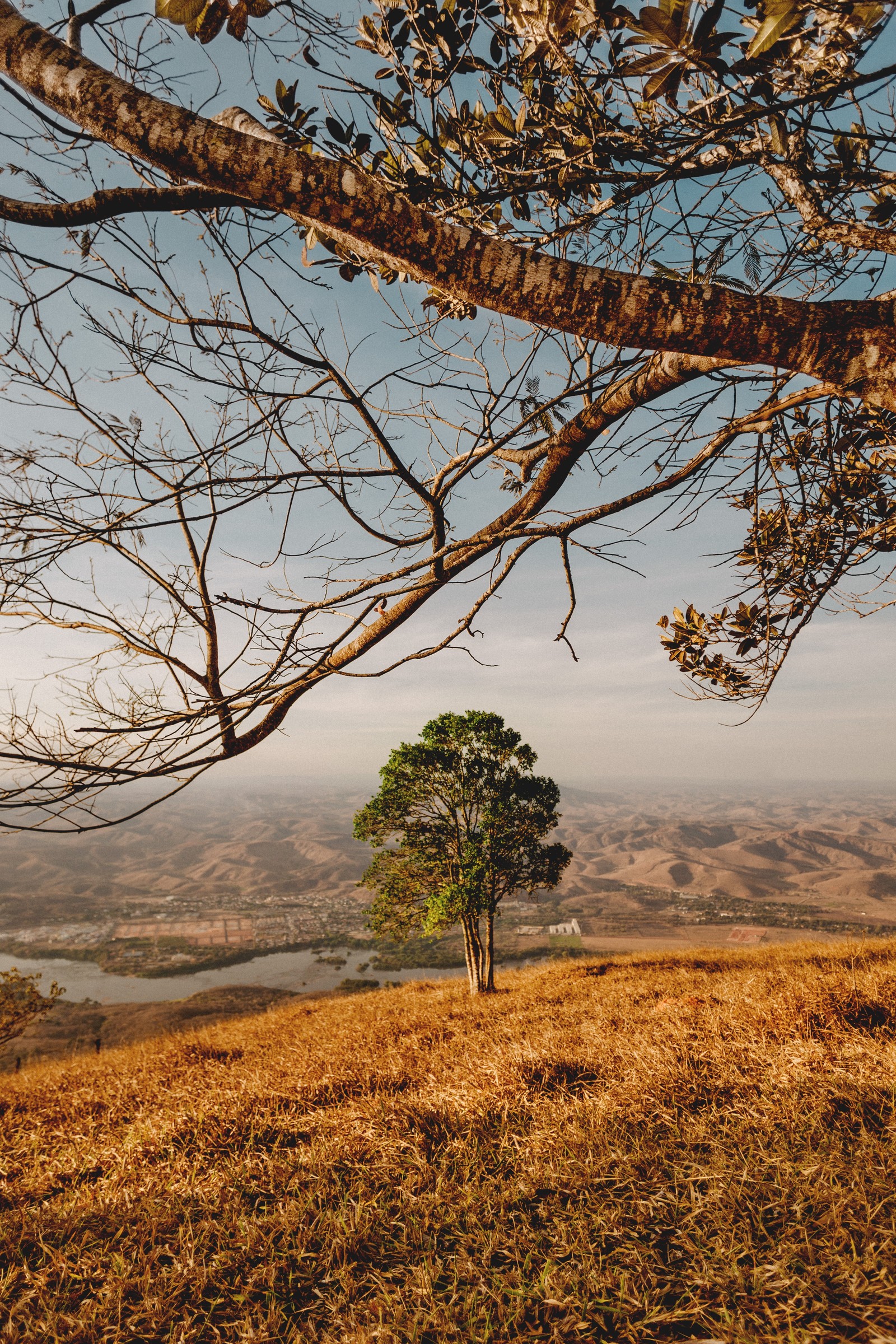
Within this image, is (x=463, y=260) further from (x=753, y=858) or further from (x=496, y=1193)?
(x=753, y=858)

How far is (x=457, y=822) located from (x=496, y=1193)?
34.6ft

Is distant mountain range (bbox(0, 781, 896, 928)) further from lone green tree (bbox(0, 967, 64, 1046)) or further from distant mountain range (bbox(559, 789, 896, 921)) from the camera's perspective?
lone green tree (bbox(0, 967, 64, 1046))

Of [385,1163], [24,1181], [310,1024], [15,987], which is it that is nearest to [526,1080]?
[385,1163]

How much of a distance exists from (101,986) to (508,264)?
2865 inches

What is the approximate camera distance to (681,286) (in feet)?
4.81

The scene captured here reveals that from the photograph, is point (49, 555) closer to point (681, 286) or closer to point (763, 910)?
point (681, 286)

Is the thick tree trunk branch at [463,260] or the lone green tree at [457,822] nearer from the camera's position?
the thick tree trunk branch at [463,260]

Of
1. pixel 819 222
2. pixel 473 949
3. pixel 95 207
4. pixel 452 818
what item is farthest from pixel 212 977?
pixel 819 222

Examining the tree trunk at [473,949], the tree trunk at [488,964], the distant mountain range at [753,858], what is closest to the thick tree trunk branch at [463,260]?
the tree trunk at [488,964]

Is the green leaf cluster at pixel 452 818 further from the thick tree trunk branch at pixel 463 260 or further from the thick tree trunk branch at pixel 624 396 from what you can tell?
the thick tree trunk branch at pixel 463 260

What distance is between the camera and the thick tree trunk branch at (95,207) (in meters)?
1.47

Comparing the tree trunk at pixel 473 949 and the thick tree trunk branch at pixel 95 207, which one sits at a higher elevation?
the thick tree trunk branch at pixel 95 207

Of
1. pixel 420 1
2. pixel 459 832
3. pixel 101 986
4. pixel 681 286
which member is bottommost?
pixel 101 986

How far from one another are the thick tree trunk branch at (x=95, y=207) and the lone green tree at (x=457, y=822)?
11158 mm
